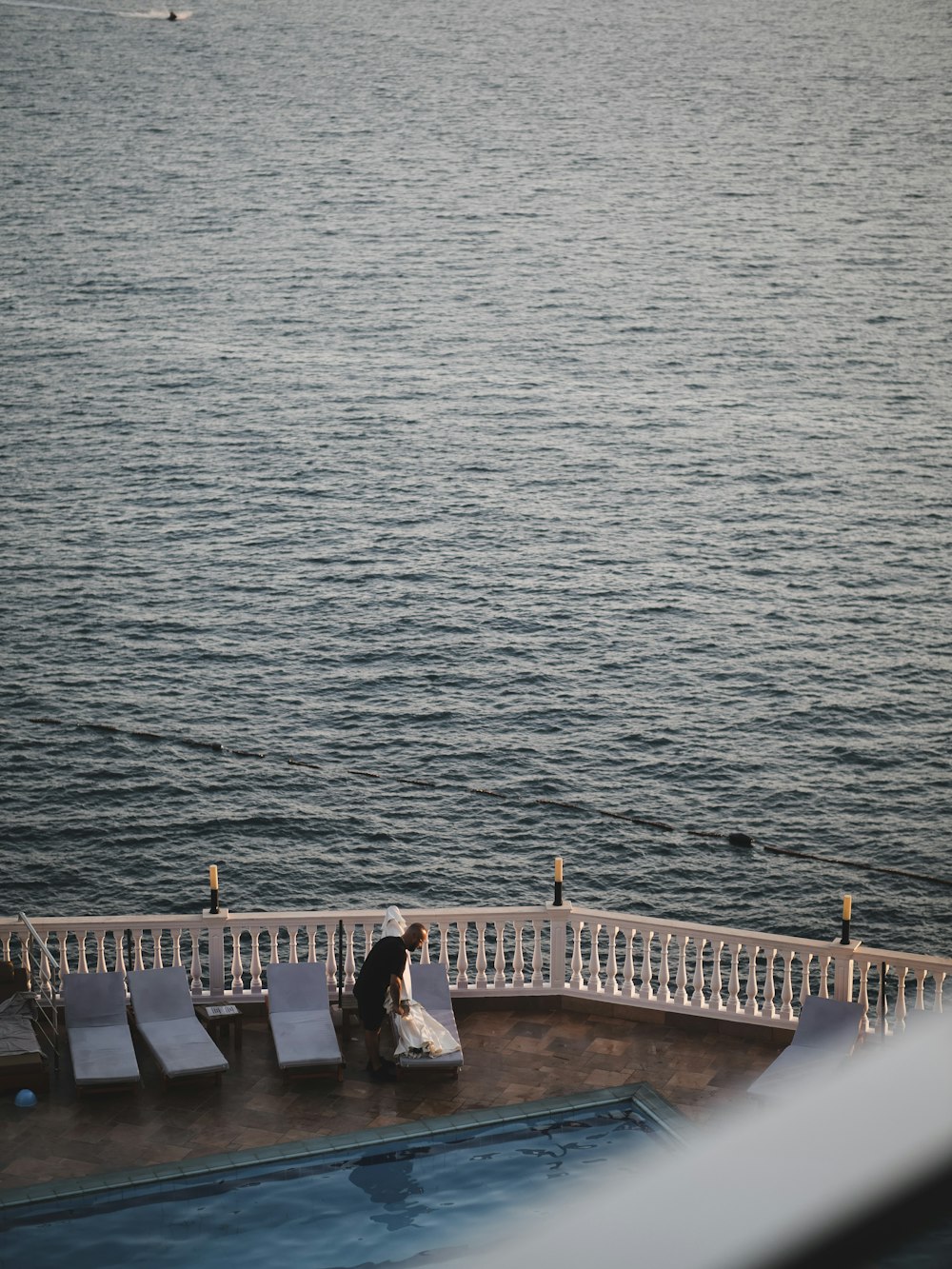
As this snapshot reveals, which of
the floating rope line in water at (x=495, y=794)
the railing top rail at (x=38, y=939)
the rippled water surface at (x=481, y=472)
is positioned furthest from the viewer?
the rippled water surface at (x=481, y=472)

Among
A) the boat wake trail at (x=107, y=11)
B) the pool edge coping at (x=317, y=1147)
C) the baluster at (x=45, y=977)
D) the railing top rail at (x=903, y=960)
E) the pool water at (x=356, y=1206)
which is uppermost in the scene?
the boat wake trail at (x=107, y=11)

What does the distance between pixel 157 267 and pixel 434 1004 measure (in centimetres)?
6566

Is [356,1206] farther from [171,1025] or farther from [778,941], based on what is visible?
[778,941]

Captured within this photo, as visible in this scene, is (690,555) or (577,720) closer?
(577,720)

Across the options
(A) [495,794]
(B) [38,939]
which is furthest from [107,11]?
(B) [38,939]

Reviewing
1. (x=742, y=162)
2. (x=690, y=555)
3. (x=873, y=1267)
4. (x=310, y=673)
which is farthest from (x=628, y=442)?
(x=873, y=1267)

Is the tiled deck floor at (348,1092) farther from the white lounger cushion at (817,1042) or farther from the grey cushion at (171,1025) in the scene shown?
the white lounger cushion at (817,1042)

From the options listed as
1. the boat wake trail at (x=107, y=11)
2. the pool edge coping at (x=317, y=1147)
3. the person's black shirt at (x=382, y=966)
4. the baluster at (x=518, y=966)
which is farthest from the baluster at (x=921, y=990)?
the boat wake trail at (x=107, y=11)

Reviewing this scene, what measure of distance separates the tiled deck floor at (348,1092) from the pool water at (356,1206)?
0.53 m

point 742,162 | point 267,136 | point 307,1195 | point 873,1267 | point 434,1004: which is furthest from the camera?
point 267,136

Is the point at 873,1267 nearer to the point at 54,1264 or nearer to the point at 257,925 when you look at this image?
the point at 54,1264

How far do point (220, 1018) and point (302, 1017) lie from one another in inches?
27.6

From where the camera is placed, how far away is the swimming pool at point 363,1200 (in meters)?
11.0

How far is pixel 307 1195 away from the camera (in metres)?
11.6
